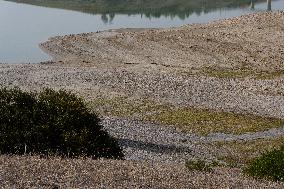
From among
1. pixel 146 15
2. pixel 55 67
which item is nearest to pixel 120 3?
pixel 146 15

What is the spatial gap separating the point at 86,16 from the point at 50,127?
9831cm

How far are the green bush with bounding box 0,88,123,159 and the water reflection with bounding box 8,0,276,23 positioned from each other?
87804mm

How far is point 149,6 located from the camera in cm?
13112

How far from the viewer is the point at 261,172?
18.1 m

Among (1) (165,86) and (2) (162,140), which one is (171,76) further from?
(2) (162,140)

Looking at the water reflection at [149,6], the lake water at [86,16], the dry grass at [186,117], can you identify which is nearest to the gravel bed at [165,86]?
the dry grass at [186,117]

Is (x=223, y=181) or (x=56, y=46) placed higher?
(x=223, y=181)

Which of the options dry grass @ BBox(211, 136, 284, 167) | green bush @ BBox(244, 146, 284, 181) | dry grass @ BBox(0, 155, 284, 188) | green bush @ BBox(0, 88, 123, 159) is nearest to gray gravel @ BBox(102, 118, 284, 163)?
dry grass @ BBox(211, 136, 284, 167)

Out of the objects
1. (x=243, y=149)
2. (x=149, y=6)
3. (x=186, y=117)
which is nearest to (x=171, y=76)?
(x=186, y=117)

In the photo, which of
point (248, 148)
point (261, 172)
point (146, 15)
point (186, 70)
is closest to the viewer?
point (261, 172)

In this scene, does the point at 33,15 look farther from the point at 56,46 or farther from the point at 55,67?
the point at 55,67

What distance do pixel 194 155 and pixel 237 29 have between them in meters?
51.5

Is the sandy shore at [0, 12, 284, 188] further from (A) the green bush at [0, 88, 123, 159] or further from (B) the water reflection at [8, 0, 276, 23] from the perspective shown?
(B) the water reflection at [8, 0, 276, 23]

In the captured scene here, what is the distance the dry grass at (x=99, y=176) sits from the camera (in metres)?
13.6
